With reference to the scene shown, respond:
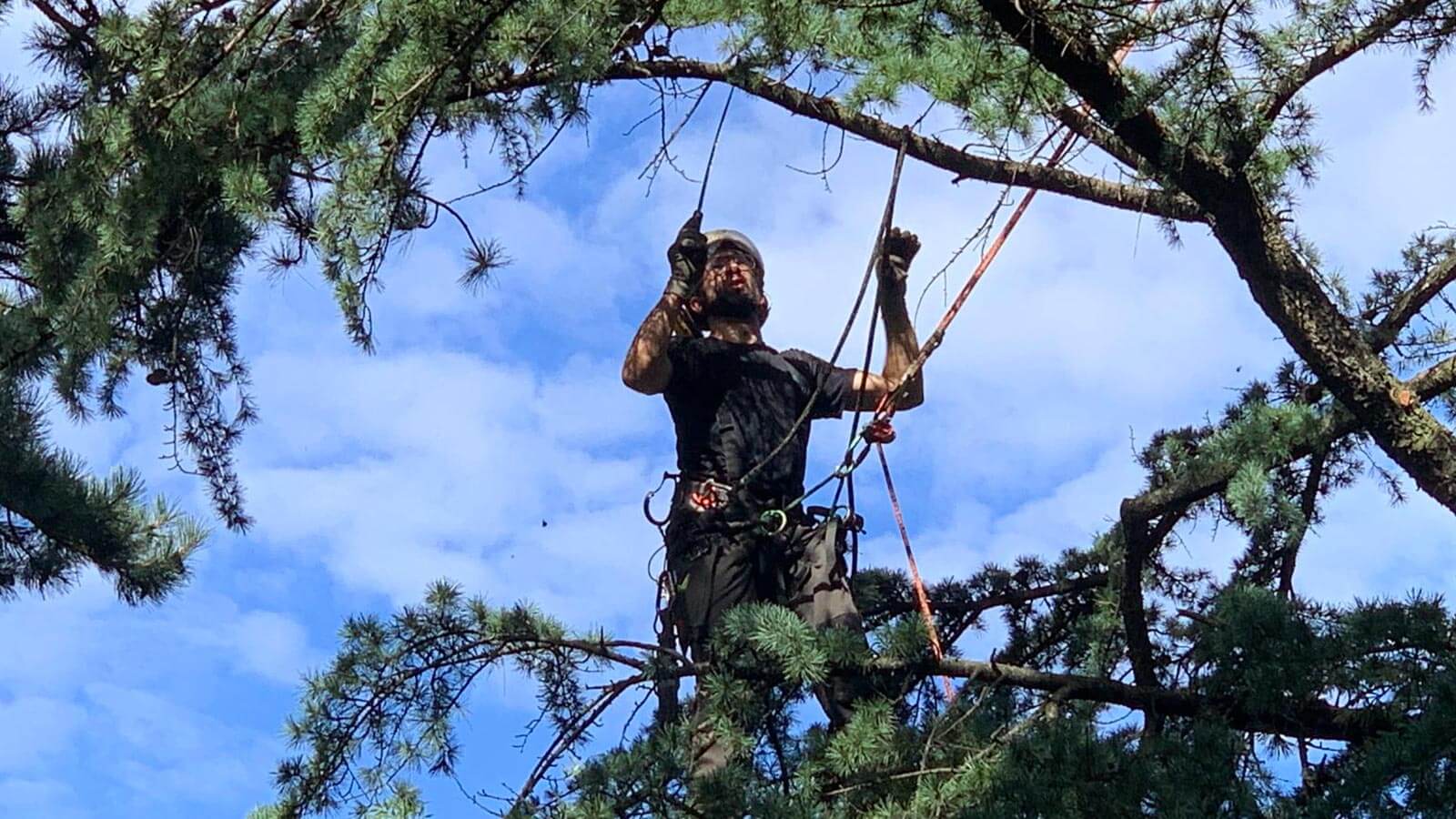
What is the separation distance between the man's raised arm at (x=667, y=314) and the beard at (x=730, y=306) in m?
0.28

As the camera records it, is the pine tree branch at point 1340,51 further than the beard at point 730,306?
No

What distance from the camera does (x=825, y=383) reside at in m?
5.51

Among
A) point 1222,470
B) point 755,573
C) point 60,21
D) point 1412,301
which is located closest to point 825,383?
point 755,573

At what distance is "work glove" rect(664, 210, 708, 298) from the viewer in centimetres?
516

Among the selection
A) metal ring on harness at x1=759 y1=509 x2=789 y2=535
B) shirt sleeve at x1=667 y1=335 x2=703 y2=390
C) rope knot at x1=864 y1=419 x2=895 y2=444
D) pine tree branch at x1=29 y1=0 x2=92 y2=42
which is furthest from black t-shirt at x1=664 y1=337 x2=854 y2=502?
pine tree branch at x1=29 y1=0 x2=92 y2=42

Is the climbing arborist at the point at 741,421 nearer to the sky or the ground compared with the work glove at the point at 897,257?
nearer to the ground

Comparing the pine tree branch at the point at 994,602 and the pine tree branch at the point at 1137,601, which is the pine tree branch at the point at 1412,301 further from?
the pine tree branch at the point at 994,602

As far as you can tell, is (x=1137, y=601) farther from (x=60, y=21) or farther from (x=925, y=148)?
(x=60, y=21)

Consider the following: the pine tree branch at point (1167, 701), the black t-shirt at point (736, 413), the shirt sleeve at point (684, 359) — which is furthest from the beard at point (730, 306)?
the pine tree branch at point (1167, 701)

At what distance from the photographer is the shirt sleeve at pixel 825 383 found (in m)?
5.48

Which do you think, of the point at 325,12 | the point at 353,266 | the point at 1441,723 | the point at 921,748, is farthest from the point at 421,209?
the point at 1441,723

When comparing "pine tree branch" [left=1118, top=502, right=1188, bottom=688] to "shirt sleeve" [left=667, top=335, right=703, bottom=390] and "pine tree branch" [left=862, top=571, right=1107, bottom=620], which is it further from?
"shirt sleeve" [left=667, top=335, right=703, bottom=390]

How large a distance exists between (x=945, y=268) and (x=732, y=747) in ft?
4.46

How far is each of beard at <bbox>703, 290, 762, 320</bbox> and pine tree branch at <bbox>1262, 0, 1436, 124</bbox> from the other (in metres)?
1.63
